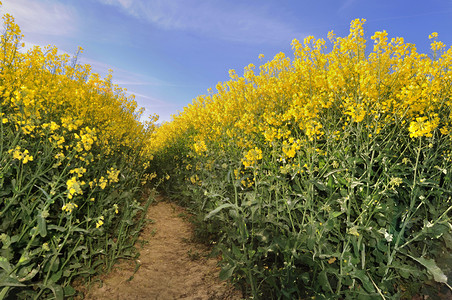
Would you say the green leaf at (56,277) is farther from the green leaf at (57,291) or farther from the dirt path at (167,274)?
the dirt path at (167,274)

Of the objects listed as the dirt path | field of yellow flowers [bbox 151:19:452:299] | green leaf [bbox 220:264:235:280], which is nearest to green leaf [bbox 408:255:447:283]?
field of yellow flowers [bbox 151:19:452:299]

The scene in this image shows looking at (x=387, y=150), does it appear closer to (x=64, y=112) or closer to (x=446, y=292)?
Answer: (x=446, y=292)

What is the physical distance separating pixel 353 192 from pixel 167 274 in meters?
2.46

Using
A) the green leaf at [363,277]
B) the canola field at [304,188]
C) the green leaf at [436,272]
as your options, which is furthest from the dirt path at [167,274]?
the green leaf at [436,272]

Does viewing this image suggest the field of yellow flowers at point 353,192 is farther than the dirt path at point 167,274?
No

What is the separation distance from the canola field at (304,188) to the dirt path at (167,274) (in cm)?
22

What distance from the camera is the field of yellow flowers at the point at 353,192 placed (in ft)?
7.09

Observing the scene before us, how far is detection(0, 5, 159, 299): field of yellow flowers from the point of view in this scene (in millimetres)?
2232

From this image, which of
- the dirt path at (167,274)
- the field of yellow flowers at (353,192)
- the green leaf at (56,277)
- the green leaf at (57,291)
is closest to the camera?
the field of yellow flowers at (353,192)

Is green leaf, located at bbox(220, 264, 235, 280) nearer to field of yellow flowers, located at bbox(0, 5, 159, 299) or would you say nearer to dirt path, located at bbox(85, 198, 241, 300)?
dirt path, located at bbox(85, 198, 241, 300)

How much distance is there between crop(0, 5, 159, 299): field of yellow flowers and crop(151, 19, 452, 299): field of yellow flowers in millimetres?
1328

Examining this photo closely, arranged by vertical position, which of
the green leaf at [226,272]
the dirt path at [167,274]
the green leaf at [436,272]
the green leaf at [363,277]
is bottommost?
the dirt path at [167,274]

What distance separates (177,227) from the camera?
15.9ft

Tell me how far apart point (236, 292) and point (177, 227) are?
2294 mm
